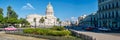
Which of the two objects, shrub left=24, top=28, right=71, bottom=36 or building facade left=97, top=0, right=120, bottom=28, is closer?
shrub left=24, top=28, right=71, bottom=36

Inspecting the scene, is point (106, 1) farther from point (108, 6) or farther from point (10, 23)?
point (10, 23)

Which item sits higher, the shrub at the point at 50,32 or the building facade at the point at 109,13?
the building facade at the point at 109,13

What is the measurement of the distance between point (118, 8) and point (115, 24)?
250 inches

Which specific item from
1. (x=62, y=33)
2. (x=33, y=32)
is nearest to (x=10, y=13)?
(x=33, y=32)

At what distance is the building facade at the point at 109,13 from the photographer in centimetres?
7848

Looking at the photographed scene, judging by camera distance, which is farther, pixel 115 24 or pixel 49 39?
pixel 115 24

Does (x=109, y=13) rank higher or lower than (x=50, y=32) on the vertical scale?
higher

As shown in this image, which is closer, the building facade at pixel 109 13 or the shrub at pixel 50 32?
the shrub at pixel 50 32

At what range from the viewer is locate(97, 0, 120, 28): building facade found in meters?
78.5

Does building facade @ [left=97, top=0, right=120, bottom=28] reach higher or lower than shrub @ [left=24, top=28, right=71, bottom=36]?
higher

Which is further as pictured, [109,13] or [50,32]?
[109,13]

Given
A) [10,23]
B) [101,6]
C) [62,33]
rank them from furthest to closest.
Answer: [10,23]
[101,6]
[62,33]

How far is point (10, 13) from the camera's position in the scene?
13862 centimetres

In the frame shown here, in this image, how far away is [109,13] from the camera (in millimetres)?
83688
